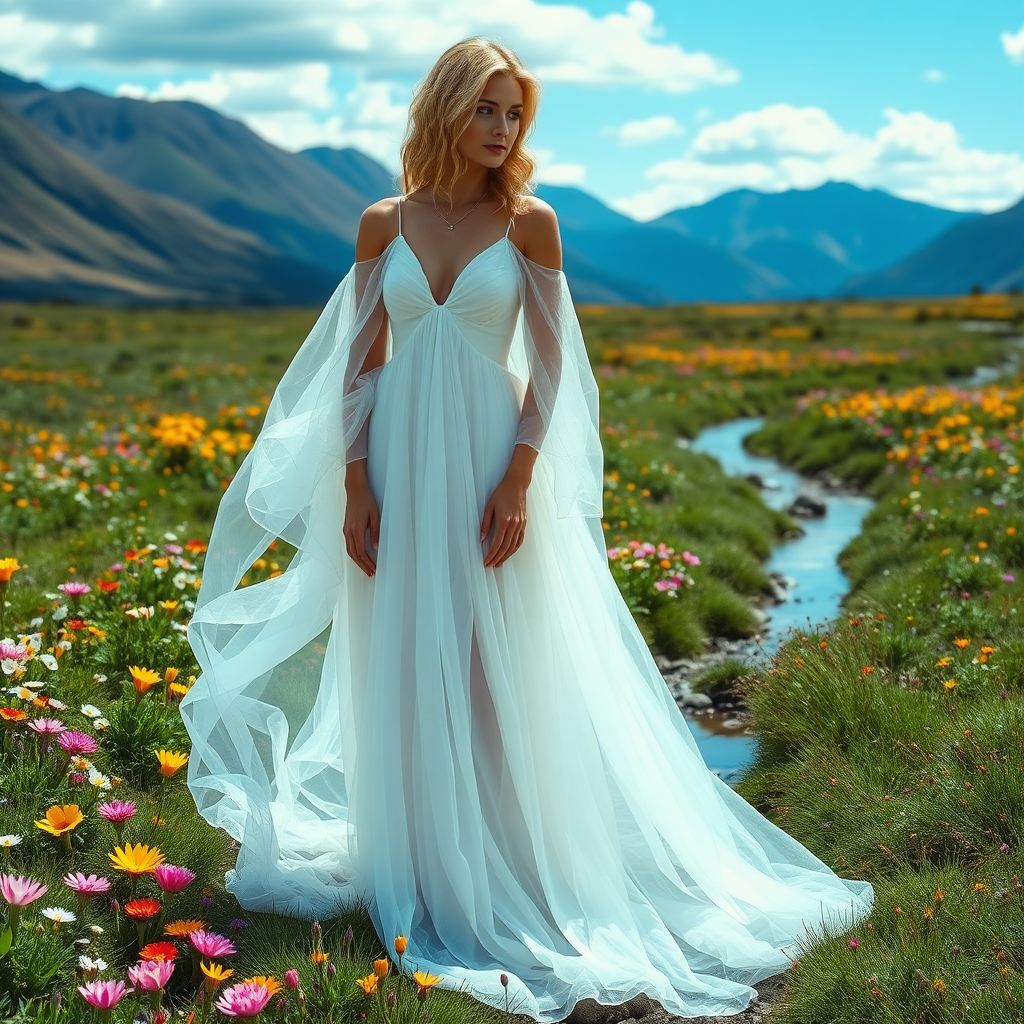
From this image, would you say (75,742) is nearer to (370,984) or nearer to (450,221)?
(370,984)

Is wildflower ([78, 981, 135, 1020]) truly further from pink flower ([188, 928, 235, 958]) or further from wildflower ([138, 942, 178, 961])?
pink flower ([188, 928, 235, 958])

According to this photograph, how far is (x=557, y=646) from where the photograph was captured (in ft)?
13.2

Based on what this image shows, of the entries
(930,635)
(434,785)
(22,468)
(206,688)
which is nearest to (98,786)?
(206,688)

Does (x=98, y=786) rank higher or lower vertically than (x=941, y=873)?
lower

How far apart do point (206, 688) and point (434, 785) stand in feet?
3.01

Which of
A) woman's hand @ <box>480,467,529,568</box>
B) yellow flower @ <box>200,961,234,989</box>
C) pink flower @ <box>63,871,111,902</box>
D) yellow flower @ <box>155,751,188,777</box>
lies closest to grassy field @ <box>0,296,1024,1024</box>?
yellow flower @ <box>200,961,234,989</box>

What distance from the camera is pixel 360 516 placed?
3.96 m

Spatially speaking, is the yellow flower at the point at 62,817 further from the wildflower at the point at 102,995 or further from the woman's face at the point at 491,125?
the woman's face at the point at 491,125

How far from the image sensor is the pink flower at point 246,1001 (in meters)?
2.51

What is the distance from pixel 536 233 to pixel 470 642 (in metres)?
1.47

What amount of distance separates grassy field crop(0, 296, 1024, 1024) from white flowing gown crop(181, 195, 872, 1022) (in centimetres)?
28

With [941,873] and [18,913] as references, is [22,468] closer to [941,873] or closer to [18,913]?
[18,913]

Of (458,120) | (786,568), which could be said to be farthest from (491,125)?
(786,568)

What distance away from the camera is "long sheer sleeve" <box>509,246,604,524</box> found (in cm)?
388
